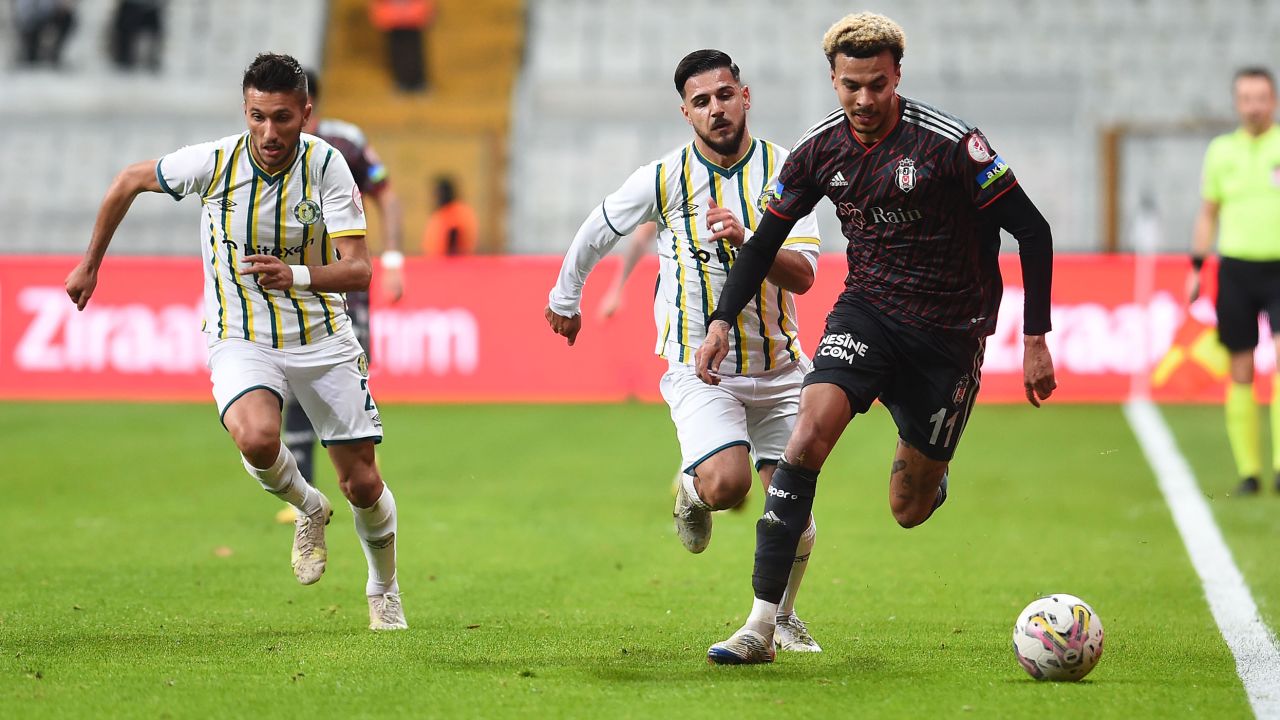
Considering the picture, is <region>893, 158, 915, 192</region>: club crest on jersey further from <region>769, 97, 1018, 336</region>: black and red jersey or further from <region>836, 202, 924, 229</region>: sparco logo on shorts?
<region>836, 202, 924, 229</region>: sparco logo on shorts

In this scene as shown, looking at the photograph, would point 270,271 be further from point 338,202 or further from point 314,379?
point 314,379

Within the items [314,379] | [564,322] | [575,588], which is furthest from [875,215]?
[575,588]

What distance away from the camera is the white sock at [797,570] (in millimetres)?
5836

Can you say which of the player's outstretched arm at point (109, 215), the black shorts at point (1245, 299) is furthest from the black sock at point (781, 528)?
the black shorts at point (1245, 299)

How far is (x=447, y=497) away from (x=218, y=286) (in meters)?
4.21

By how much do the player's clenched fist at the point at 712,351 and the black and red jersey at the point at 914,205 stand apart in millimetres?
435

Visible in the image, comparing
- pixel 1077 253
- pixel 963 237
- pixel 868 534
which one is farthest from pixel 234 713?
pixel 1077 253

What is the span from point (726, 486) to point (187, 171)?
2226mm

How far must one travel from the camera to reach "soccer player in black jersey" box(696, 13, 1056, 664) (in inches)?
210

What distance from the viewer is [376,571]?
6.19 m

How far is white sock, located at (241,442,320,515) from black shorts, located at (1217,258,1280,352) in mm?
6339

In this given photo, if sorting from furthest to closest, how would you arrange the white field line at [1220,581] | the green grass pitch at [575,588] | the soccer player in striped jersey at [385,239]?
the soccer player in striped jersey at [385,239] → the white field line at [1220,581] → the green grass pitch at [575,588]

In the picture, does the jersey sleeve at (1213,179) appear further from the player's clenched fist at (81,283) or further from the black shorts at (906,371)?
the player's clenched fist at (81,283)

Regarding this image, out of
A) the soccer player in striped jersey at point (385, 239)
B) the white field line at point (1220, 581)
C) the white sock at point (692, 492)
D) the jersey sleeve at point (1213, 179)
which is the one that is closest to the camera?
the white field line at point (1220, 581)
